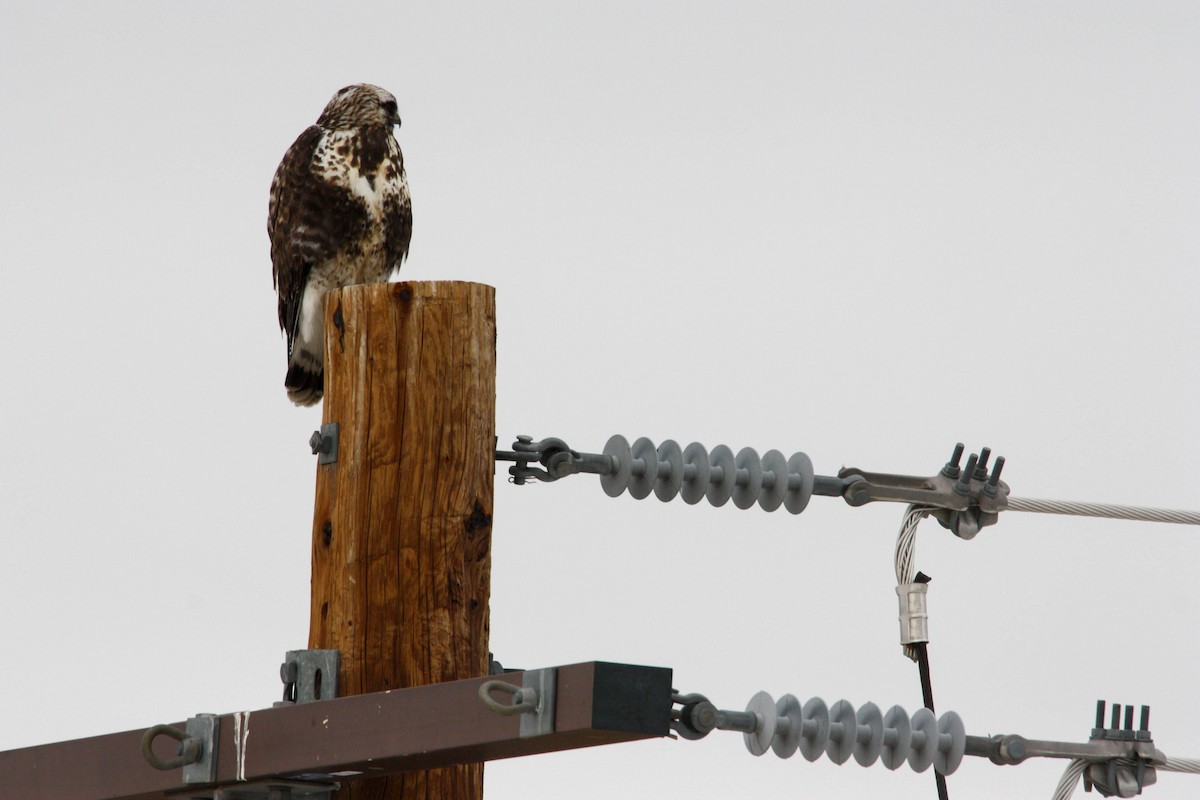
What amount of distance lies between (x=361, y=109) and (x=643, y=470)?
321 centimetres

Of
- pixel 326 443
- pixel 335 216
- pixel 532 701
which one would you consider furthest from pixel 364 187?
pixel 532 701

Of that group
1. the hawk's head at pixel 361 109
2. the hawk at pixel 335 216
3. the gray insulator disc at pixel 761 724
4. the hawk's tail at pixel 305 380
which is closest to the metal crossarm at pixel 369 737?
the gray insulator disc at pixel 761 724

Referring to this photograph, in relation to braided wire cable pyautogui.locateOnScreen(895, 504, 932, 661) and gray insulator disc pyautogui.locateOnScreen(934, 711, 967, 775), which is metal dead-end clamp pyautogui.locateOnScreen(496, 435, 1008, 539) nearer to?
braided wire cable pyautogui.locateOnScreen(895, 504, 932, 661)

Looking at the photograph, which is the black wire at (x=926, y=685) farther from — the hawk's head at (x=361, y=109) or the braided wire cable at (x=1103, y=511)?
the hawk's head at (x=361, y=109)

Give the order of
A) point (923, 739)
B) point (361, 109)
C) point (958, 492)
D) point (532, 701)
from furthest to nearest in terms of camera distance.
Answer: point (361, 109) < point (958, 492) < point (923, 739) < point (532, 701)

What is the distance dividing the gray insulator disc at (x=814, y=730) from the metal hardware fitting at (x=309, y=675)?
784mm

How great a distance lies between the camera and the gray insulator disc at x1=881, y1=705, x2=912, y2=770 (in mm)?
2770

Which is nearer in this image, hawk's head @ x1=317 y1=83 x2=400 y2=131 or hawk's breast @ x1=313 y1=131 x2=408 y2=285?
hawk's breast @ x1=313 y1=131 x2=408 y2=285

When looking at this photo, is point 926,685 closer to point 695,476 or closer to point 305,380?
point 695,476

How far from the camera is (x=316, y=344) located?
18.1 ft

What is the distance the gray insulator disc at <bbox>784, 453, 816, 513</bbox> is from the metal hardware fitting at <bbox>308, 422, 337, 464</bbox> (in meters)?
0.79

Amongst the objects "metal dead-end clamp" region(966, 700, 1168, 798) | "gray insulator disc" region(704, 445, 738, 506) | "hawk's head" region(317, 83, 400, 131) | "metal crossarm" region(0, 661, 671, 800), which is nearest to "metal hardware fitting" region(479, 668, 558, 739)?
"metal crossarm" region(0, 661, 671, 800)

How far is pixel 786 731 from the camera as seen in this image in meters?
2.62

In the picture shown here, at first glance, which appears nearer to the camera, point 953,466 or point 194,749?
point 194,749
